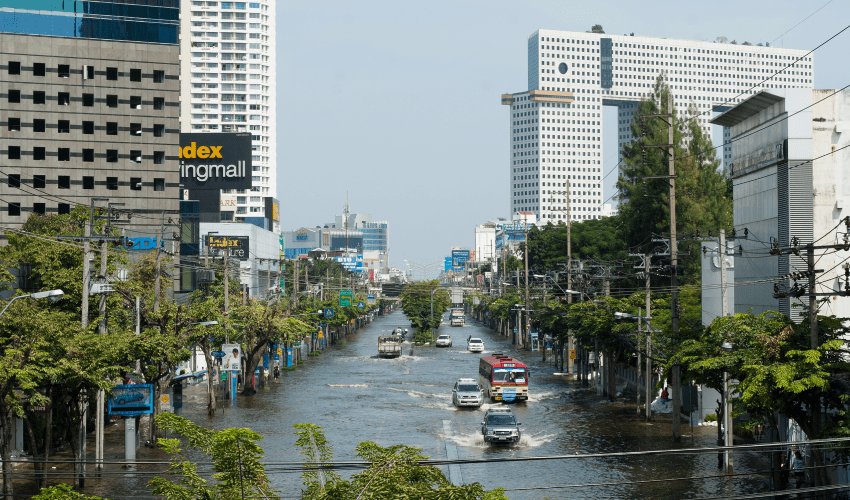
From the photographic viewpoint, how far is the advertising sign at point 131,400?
116 ft

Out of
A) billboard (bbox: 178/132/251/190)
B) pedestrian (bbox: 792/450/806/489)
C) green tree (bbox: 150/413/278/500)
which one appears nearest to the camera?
green tree (bbox: 150/413/278/500)

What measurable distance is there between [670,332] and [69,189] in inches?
2293

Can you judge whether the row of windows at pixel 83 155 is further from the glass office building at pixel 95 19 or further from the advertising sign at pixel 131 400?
the advertising sign at pixel 131 400

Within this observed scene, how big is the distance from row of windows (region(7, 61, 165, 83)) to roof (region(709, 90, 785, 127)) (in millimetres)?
50374

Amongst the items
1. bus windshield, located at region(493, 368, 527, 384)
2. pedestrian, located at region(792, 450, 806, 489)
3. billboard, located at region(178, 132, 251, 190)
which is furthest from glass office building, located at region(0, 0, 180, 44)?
pedestrian, located at region(792, 450, 806, 489)

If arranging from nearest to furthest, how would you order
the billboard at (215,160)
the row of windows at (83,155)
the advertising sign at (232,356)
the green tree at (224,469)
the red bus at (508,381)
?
the green tree at (224,469), the advertising sign at (232,356), the red bus at (508,381), the row of windows at (83,155), the billboard at (215,160)

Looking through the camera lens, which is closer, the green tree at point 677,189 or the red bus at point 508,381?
the red bus at point 508,381

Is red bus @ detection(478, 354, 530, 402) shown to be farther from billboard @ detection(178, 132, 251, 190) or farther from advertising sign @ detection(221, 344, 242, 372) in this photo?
billboard @ detection(178, 132, 251, 190)

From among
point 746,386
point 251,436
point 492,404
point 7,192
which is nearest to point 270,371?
point 492,404

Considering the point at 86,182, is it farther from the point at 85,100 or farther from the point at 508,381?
the point at 508,381

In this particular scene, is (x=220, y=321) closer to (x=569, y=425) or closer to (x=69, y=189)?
(x=569, y=425)

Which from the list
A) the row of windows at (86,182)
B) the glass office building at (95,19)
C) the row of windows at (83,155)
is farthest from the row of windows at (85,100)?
the row of windows at (86,182)

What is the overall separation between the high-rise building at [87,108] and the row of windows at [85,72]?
87 mm

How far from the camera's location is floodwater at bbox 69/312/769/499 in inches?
1288
